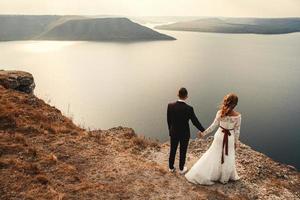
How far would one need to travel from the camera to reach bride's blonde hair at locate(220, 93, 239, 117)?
8.56m

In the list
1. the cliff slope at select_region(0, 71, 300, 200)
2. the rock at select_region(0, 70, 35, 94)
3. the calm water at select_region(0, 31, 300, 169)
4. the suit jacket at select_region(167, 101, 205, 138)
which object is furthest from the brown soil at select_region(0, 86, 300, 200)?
the calm water at select_region(0, 31, 300, 169)

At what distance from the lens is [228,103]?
870cm

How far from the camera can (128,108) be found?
165 feet

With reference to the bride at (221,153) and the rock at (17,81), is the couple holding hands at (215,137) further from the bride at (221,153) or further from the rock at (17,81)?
the rock at (17,81)

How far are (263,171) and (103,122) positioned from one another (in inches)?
1293

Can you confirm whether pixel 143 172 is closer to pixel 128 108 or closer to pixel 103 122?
pixel 103 122

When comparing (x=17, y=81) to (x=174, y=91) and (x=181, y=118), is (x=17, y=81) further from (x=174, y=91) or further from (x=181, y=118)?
(x=174, y=91)

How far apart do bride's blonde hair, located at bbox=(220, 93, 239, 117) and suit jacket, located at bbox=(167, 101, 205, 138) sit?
79 cm

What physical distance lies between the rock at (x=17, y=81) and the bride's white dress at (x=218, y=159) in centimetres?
1264

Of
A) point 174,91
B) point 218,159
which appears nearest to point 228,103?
point 218,159

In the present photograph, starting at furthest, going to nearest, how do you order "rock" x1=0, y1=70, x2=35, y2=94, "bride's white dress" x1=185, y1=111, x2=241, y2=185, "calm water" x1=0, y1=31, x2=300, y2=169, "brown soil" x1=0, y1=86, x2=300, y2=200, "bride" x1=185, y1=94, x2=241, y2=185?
1. "calm water" x1=0, y1=31, x2=300, y2=169
2. "rock" x1=0, y1=70, x2=35, y2=94
3. "bride's white dress" x1=185, y1=111, x2=241, y2=185
4. "bride" x1=185, y1=94, x2=241, y2=185
5. "brown soil" x1=0, y1=86, x2=300, y2=200

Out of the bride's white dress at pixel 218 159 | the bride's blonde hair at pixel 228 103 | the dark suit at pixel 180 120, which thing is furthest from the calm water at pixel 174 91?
the bride's blonde hair at pixel 228 103

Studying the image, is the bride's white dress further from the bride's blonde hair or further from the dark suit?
the dark suit

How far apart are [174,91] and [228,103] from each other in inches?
2075
